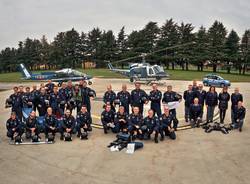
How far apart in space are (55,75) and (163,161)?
78.3 feet

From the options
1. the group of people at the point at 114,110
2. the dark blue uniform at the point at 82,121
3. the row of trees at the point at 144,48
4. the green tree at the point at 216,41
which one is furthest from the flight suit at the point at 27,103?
the green tree at the point at 216,41

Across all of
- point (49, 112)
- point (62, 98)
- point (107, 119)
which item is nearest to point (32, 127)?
Answer: point (49, 112)

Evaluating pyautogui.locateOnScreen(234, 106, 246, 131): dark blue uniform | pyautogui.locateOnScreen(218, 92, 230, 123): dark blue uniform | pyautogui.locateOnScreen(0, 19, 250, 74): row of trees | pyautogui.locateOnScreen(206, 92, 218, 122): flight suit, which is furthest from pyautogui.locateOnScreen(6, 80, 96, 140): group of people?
pyautogui.locateOnScreen(0, 19, 250, 74): row of trees

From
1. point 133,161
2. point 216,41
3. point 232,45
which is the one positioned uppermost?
point 216,41

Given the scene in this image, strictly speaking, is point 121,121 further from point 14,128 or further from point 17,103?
point 17,103

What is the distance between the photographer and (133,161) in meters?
8.17

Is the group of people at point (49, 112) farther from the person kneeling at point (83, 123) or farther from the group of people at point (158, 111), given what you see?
the group of people at point (158, 111)

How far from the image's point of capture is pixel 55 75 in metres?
30.3

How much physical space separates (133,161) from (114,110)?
4.02 metres

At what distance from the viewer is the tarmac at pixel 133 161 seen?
7062 mm

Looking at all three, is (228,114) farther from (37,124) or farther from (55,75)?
(55,75)

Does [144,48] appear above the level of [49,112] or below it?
above

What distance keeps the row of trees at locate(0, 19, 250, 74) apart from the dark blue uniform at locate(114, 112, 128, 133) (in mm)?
39874

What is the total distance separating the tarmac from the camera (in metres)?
7.06
